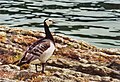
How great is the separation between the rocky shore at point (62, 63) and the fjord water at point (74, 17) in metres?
15.2

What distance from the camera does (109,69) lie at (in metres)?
14.1

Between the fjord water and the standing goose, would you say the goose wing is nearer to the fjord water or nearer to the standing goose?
the standing goose

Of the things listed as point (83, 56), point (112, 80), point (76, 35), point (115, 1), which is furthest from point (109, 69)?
point (115, 1)

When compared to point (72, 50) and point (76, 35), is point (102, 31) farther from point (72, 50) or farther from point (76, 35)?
point (72, 50)

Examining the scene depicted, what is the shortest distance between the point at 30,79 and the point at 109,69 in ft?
10.6

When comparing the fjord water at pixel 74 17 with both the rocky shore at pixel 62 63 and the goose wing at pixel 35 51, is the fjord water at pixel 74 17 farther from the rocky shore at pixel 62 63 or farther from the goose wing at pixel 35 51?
the goose wing at pixel 35 51

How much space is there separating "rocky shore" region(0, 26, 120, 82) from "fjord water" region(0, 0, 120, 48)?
15.2 metres

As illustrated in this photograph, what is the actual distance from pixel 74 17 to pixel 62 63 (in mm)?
32245

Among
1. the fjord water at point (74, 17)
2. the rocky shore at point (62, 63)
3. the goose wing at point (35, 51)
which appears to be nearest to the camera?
the goose wing at point (35, 51)

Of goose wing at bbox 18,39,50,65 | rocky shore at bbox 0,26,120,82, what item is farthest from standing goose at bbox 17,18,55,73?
rocky shore at bbox 0,26,120,82

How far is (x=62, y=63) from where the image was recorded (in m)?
14.8

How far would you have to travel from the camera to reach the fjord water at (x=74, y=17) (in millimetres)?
36656

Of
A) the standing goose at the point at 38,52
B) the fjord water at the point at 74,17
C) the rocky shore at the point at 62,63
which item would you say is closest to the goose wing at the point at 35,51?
the standing goose at the point at 38,52

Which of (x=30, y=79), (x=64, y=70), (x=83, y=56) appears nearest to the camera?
(x=30, y=79)
